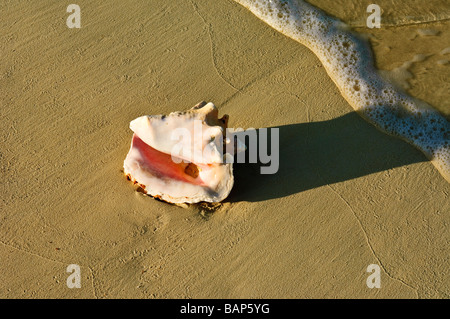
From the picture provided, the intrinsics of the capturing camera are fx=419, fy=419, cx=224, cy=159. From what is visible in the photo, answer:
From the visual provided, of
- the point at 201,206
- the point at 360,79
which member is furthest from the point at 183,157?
the point at 360,79

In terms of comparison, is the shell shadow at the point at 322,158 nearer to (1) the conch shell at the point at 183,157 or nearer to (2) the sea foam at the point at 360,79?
(2) the sea foam at the point at 360,79

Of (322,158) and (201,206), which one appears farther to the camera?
(322,158)

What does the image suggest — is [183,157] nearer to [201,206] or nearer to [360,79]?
[201,206]

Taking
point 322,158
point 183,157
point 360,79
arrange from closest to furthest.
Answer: point 183,157 < point 322,158 < point 360,79

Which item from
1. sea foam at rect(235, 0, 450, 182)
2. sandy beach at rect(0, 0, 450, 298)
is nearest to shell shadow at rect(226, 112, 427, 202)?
sandy beach at rect(0, 0, 450, 298)

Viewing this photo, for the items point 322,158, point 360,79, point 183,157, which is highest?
point 183,157

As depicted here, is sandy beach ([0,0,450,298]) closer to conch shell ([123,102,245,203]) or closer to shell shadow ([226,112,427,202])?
shell shadow ([226,112,427,202])
